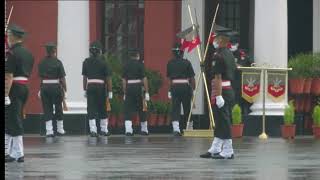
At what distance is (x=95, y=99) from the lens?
23359 mm

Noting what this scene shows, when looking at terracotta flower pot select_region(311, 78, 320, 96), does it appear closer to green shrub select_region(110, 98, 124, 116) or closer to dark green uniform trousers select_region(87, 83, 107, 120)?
green shrub select_region(110, 98, 124, 116)

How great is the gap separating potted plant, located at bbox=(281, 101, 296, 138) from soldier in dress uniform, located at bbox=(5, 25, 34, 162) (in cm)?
909

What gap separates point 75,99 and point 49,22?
2541 mm

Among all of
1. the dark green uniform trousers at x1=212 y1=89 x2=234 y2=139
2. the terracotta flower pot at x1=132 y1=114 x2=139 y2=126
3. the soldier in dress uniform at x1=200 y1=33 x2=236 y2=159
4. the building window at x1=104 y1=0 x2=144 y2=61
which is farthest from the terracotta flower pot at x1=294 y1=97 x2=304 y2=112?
the dark green uniform trousers at x1=212 y1=89 x2=234 y2=139

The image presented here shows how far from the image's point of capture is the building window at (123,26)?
89.2 feet

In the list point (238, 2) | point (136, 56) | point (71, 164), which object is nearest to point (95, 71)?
point (136, 56)

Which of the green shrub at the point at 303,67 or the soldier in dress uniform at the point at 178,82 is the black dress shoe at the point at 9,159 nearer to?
the soldier in dress uniform at the point at 178,82

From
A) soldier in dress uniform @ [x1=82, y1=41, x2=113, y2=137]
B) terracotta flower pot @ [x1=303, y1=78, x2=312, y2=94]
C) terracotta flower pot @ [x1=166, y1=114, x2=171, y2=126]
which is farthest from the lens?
terracotta flower pot @ [x1=166, y1=114, x2=171, y2=126]

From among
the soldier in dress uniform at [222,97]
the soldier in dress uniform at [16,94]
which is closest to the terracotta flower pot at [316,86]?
the soldier in dress uniform at [222,97]

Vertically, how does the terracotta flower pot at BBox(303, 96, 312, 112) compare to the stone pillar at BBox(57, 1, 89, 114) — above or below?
below

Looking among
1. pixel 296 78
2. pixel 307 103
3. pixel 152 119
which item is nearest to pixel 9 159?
pixel 296 78

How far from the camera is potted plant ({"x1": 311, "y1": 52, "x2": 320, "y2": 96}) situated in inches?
953

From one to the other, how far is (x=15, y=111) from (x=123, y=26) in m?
12.4

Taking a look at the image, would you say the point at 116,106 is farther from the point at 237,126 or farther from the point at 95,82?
the point at 237,126
